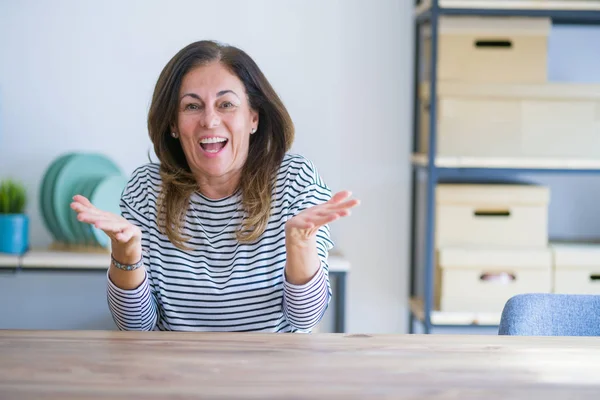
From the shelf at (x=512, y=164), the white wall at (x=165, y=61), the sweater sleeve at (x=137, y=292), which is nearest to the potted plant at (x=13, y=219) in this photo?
the white wall at (x=165, y=61)

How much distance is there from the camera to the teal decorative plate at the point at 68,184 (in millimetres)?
2715

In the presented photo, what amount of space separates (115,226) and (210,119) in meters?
0.38

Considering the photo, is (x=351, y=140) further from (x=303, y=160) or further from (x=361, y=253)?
(x=303, y=160)

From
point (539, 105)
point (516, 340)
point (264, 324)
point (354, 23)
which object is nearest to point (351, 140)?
point (354, 23)

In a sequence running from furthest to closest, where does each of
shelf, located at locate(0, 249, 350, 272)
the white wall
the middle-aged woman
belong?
the white wall < shelf, located at locate(0, 249, 350, 272) < the middle-aged woman

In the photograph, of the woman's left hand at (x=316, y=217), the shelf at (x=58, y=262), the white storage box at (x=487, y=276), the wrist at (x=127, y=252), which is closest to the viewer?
the woman's left hand at (x=316, y=217)

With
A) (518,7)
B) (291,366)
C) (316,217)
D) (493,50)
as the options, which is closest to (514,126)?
(493,50)

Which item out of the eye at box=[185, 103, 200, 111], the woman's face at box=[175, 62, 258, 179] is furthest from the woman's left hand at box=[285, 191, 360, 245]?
the eye at box=[185, 103, 200, 111]

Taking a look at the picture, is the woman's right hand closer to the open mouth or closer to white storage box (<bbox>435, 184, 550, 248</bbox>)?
the open mouth

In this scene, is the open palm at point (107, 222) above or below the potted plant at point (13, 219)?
above

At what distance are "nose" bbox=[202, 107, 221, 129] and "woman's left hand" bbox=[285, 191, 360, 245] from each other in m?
0.36

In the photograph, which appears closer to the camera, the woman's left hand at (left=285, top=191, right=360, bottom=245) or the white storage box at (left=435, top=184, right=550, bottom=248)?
the woman's left hand at (left=285, top=191, right=360, bottom=245)

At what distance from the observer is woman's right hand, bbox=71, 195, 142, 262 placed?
142cm

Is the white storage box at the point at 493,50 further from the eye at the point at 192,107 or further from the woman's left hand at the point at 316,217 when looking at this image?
the woman's left hand at the point at 316,217
